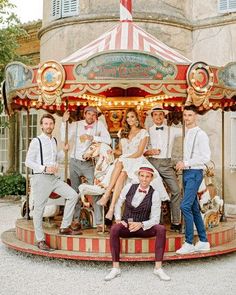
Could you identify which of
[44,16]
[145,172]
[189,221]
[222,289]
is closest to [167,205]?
[189,221]

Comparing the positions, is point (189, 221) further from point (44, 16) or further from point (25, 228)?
point (44, 16)

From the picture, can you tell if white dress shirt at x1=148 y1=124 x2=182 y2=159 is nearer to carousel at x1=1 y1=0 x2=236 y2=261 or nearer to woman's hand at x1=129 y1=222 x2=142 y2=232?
carousel at x1=1 y1=0 x2=236 y2=261

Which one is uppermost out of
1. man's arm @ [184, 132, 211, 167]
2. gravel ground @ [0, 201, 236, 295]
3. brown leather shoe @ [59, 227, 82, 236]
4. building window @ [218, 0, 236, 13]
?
building window @ [218, 0, 236, 13]

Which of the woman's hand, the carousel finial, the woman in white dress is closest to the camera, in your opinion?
the woman's hand

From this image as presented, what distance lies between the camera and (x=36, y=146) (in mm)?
7273

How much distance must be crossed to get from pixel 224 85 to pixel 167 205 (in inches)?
89.6

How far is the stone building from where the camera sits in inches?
542

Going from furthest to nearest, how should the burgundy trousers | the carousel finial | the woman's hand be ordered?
the carousel finial → the woman's hand → the burgundy trousers

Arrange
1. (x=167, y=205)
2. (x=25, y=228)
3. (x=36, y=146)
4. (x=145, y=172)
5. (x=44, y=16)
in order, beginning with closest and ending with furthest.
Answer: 1. (x=145, y=172)
2. (x=36, y=146)
3. (x=25, y=228)
4. (x=167, y=205)
5. (x=44, y=16)

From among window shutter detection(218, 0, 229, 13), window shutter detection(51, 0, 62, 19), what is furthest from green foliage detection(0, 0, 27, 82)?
window shutter detection(218, 0, 229, 13)

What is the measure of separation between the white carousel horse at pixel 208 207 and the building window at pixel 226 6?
703 centimetres

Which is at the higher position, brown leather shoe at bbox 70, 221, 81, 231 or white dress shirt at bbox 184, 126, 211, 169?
white dress shirt at bbox 184, 126, 211, 169

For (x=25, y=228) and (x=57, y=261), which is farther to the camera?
(x=25, y=228)

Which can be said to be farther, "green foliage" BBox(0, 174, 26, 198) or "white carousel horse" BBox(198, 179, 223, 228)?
"green foliage" BBox(0, 174, 26, 198)
